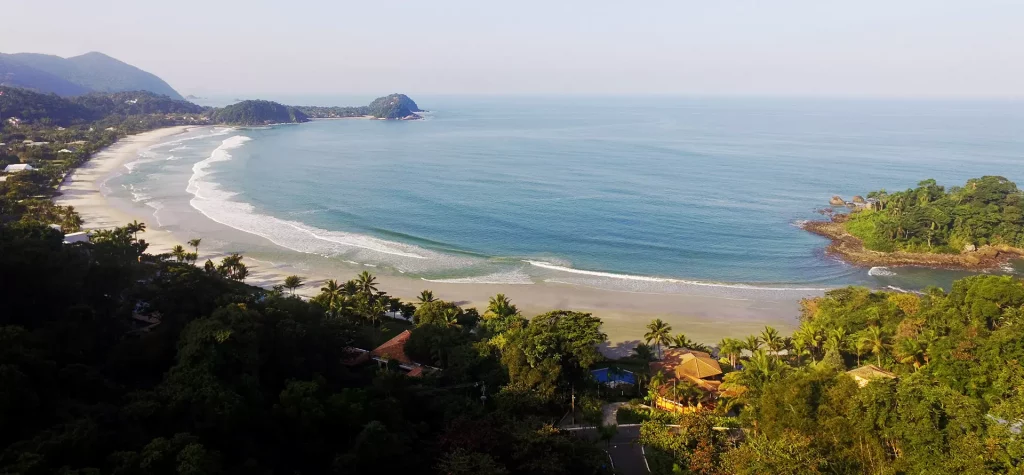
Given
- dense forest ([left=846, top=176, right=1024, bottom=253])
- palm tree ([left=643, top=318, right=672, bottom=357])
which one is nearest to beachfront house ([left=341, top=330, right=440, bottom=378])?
palm tree ([left=643, top=318, right=672, bottom=357])

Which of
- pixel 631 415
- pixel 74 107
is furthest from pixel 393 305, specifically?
pixel 74 107

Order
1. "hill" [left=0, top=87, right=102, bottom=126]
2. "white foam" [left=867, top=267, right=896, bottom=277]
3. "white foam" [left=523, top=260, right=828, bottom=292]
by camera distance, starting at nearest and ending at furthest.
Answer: "white foam" [left=523, top=260, right=828, bottom=292] < "white foam" [left=867, top=267, right=896, bottom=277] < "hill" [left=0, top=87, right=102, bottom=126]

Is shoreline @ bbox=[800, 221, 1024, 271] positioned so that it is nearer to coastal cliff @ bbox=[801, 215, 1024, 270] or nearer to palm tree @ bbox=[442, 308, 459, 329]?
coastal cliff @ bbox=[801, 215, 1024, 270]

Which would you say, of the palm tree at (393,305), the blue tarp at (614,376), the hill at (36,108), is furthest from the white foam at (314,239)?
the hill at (36,108)

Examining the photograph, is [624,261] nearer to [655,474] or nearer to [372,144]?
[655,474]

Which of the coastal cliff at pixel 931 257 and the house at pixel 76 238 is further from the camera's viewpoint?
the coastal cliff at pixel 931 257

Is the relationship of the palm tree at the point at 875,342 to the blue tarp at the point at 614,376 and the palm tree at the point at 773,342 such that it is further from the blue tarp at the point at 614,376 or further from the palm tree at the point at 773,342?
the blue tarp at the point at 614,376

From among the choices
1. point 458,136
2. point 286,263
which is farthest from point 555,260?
point 458,136
